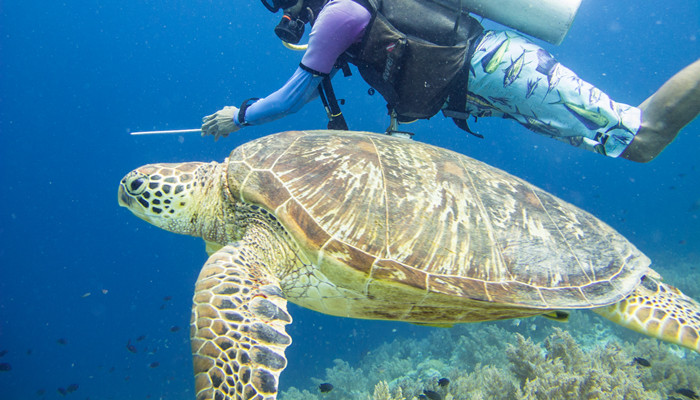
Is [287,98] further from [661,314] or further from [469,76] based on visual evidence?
[661,314]

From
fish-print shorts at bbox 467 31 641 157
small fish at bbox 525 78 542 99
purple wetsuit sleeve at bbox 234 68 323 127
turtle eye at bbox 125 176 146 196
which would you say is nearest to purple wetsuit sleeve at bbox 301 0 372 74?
purple wetsuit sleeve at bbox 234 68 323 127

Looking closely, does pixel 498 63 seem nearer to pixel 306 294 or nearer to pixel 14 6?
pixel 306 294

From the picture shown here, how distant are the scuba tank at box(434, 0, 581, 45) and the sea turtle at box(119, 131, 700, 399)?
1.38m

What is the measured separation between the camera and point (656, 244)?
2541cm

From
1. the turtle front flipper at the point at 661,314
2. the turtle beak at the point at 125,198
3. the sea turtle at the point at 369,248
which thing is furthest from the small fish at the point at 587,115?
the turtle beak at the point at 125,198

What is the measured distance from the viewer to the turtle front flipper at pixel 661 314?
2.27m

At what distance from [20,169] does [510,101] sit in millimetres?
53878

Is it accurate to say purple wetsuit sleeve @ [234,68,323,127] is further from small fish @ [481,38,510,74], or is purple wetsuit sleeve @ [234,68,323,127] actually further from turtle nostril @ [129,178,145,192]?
small fish @ [481,38,510,74]

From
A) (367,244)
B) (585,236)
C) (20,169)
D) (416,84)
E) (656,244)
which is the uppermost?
(416,84)

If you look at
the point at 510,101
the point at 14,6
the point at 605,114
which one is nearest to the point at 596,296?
the point at 605,114

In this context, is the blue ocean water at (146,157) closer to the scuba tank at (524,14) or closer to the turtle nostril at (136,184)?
the turtle nostril at (136,184)

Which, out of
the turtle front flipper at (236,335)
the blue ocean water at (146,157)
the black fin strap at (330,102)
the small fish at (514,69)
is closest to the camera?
the turtle front flipper at (236,335)

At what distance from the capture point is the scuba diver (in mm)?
2492

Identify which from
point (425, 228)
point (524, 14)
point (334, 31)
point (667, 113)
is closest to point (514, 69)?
point (524, 14)
